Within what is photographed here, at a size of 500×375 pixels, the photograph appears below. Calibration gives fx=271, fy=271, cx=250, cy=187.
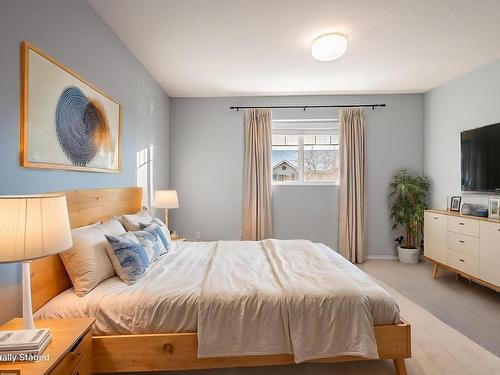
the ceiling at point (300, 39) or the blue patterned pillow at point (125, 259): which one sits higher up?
the ceiling at point (300, 39)

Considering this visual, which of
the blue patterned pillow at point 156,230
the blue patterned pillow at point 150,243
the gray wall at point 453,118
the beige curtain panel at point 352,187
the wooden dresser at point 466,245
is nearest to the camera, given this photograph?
the blue patterned pillow at point 150,243

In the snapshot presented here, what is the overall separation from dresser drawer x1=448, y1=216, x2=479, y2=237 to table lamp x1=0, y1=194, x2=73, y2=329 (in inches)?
142

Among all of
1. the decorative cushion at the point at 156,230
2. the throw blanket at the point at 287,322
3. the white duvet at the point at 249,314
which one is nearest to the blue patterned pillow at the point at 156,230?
the decorative cushion at the point at 156,230

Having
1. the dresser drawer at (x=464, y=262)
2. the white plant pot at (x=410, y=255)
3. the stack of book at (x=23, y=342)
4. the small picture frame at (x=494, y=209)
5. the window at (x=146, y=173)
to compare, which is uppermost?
the window at (x=146, y=173)

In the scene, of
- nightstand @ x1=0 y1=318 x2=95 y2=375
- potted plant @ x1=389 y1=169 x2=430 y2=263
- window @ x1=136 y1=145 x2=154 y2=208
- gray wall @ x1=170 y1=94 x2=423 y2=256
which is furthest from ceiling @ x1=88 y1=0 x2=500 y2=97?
nightstand @ x1=0 y1=318 x2=95 y2=375

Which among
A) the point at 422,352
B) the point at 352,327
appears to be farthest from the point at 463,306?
the point at 352,327

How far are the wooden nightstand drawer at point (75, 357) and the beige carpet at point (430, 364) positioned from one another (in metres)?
0.65

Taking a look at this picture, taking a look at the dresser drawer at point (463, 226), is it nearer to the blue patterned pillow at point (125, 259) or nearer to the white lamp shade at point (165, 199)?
the blue patterned pillow at point (125, 259)

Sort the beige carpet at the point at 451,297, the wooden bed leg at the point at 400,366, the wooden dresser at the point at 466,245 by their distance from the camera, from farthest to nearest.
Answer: the wooden dresser at the point at 466,245, the beige carpet at the point at 451,297, the wooden bed leg at the point at 400,366

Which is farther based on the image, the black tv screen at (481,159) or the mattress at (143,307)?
the black tv screen at (481,159)

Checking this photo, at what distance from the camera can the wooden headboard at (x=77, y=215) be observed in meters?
1.57

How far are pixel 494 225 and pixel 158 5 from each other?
362 cm

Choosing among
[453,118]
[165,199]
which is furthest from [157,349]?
[453,118]

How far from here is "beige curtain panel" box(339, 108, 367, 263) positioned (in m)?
4.23
